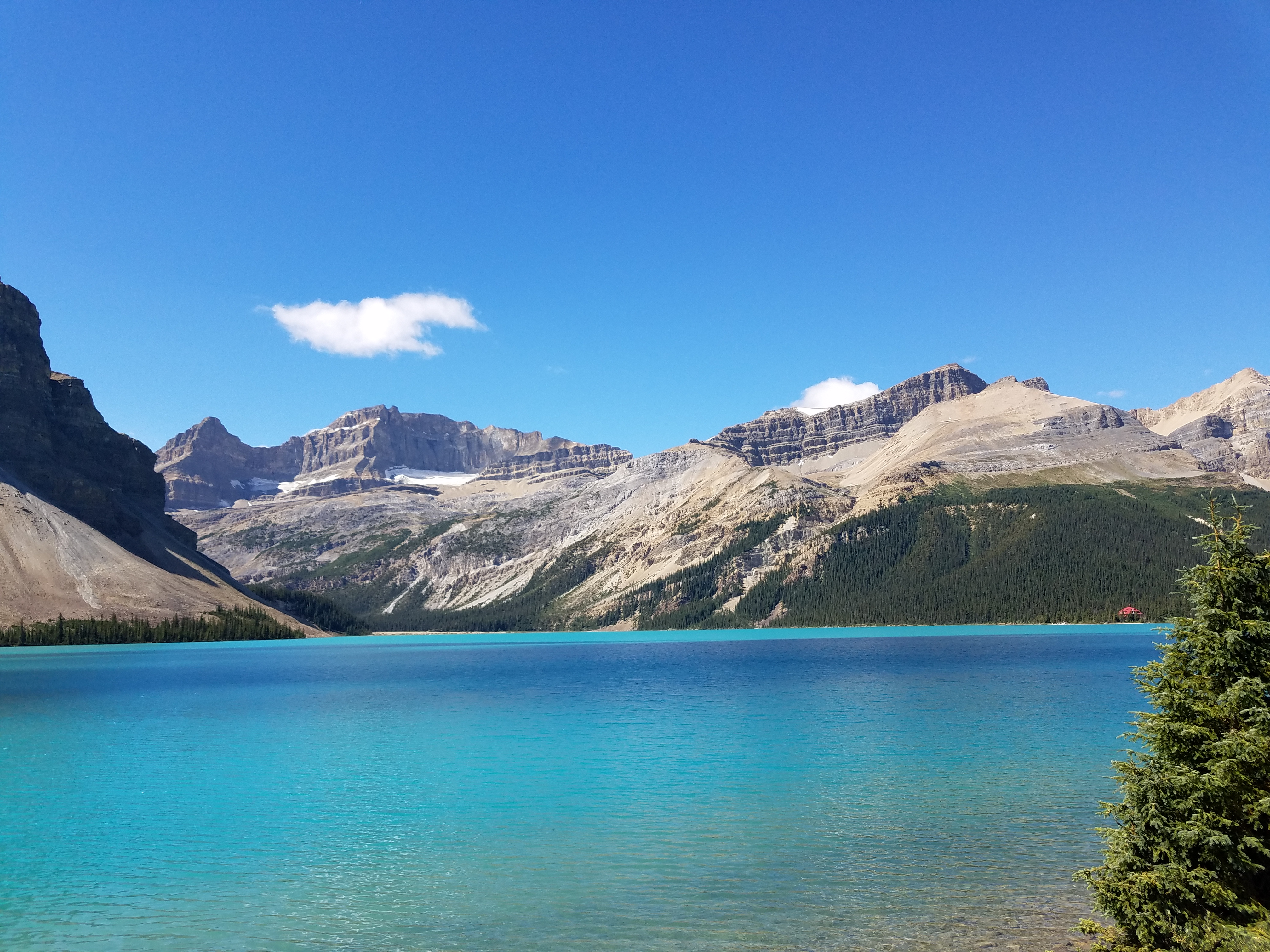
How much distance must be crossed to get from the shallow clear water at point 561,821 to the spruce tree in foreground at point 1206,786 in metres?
4.80

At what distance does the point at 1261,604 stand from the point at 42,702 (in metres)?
96.7

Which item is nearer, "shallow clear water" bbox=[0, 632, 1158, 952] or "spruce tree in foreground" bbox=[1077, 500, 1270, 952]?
"spruce tree in foreground" bbox=[1077, 500, 1270, 952]

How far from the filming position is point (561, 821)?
35.8m

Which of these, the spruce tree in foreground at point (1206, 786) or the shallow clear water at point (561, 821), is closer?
the spruce tree in foreground at point (1206, 786)

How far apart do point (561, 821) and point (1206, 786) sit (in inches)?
980

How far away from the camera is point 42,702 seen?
269 feet

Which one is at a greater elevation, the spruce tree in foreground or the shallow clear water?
the spruce tree in foreground

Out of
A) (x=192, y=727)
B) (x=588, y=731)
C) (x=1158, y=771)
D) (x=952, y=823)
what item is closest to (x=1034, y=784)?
(x=952, y=823)

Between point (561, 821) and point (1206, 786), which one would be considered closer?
point (1206, 786)

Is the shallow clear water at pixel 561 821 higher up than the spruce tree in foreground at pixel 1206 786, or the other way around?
the spruce tree in foreground at pixel 1206 786

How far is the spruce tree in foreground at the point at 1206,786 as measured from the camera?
17.0 metres

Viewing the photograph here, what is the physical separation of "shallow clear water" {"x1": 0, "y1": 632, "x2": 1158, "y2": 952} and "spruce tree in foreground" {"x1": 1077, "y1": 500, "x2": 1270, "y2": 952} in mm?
4797

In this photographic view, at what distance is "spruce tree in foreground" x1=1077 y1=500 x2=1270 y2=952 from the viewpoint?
17.0m

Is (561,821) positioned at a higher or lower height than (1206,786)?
lower
